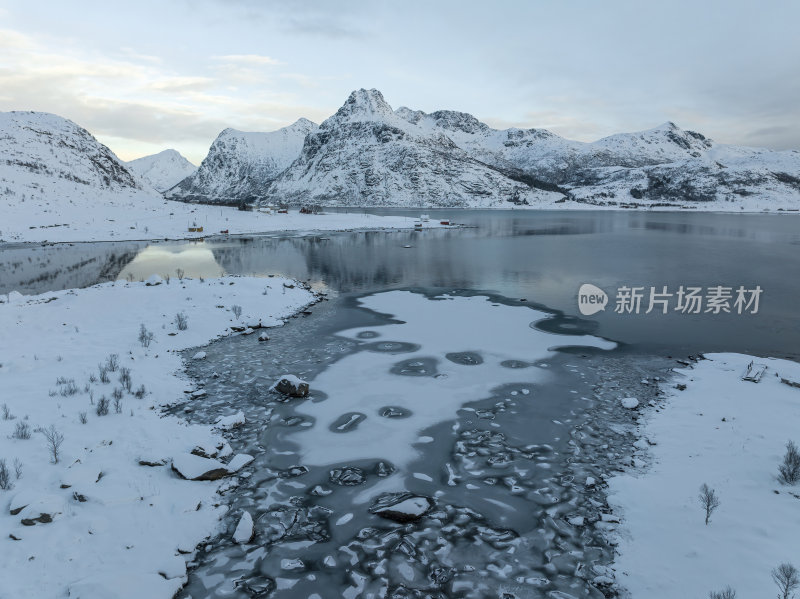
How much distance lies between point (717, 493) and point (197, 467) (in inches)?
350

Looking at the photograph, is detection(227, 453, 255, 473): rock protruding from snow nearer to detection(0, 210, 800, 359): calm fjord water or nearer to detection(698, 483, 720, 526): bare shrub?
detection(698, 483, 720, 526): bare shrub

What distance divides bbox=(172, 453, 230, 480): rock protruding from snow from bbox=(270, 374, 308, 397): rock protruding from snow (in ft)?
10.9

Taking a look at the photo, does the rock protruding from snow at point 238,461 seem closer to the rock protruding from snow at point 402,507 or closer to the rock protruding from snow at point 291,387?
the rock protruding from snow at point 402,507

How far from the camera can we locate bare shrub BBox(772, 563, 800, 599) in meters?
5.18

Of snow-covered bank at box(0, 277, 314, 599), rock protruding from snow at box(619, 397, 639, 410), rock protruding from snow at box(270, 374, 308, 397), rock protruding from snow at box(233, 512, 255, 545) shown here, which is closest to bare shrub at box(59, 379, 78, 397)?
snow-covered bank at box(0, 277, 314, 599)

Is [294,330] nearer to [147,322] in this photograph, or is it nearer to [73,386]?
[147,322]

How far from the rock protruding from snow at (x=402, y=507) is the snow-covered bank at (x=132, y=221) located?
50342 millimetres

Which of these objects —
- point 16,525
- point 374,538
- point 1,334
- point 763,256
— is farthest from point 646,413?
point 763,256

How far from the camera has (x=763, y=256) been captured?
38.0m

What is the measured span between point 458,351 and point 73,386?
10.7 m

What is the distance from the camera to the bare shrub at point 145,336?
14.7m

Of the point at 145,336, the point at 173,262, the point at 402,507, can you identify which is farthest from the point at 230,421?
→ the point at 173,262

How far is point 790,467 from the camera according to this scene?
7.61m

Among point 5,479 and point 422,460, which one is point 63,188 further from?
point 422,460
